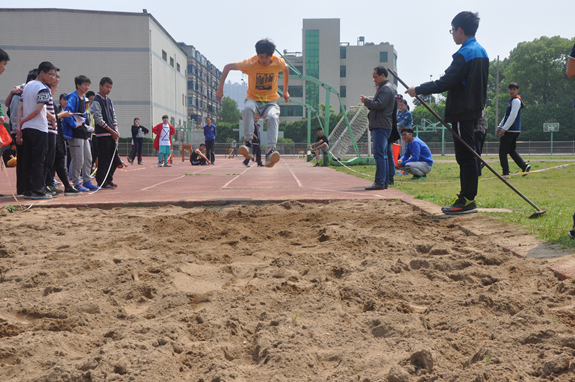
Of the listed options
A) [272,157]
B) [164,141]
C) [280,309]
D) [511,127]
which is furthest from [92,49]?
[280,309]

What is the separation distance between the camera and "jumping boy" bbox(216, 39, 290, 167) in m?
6.87

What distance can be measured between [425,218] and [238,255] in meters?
2.29

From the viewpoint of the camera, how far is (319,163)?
18531mm

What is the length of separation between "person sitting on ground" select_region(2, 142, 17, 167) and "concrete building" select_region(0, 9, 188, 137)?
3830 cm

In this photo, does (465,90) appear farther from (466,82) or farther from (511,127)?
(511,127)

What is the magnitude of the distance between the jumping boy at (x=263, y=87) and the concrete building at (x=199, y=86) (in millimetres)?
67188

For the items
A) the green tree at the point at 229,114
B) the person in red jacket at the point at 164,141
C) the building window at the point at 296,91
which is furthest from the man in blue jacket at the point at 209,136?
the green tree at the point at 229,114

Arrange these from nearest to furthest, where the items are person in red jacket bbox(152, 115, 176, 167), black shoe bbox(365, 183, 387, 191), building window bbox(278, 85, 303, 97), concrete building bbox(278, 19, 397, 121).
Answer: black shoe bbox(365, 183, 387, 191), person in red jacket bbox(152, 115, 176, 167), concrete building bbox(278, 19, 397, 121), building window bbox(278, 85, 303, 97)

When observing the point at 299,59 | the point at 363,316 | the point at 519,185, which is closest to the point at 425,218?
the point at 363,316

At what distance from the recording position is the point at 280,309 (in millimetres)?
2275

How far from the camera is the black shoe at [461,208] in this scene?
4852 millimetres

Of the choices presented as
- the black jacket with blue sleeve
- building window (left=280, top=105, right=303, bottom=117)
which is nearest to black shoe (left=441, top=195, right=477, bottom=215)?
the black jacket with blue sleeve

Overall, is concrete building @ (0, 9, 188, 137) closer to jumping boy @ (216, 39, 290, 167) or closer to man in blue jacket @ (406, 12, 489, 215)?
jumping boy @ (216, 39, 290, 167)

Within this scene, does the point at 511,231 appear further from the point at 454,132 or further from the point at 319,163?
the point at 319,163
